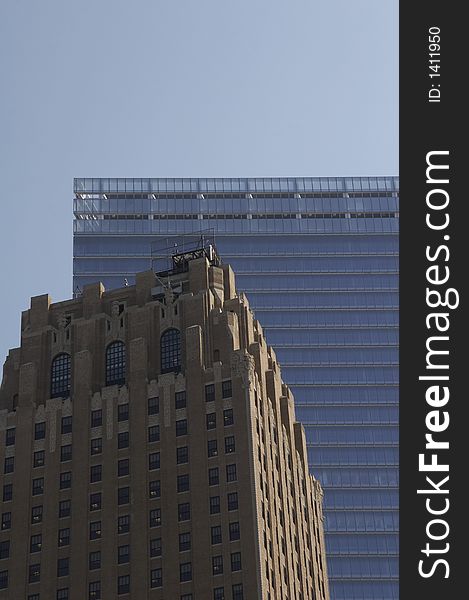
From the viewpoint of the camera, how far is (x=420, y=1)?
6350 cm

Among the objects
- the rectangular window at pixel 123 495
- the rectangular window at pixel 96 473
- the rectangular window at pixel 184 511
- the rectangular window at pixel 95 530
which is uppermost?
the rectangular window at pixel 96 473

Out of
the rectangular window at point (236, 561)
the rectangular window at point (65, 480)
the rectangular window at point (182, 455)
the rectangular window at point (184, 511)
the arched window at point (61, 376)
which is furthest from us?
the arched window at point (61, 376)

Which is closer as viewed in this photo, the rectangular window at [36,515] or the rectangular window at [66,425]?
the rectangular window at [36,515]

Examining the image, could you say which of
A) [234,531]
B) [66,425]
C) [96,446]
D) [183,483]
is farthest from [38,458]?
[234,531]

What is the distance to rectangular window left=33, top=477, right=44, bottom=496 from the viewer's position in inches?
5399

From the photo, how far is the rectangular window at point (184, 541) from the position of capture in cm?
12681

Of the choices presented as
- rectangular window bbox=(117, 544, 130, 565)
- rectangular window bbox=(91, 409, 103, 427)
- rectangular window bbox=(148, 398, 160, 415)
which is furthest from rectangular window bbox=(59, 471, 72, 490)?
rectangular window bbox=(148, 398, 160, 415)

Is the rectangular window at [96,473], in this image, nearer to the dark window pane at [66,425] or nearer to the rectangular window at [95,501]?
the rectangular window at [95,501]

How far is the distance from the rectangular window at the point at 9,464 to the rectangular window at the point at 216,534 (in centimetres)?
2578

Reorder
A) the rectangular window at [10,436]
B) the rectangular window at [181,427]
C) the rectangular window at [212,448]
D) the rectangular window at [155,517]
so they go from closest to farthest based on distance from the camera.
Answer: the rectangular window at [155,517], the rectangular window at [212,448], the rectangular window at [181,427], the rectangular window at [10,436]

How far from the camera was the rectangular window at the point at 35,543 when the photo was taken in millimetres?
132625

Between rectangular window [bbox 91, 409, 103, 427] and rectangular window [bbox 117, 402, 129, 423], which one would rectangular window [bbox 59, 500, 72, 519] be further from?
rectangular window [bbox 117, 402, 129, 423]

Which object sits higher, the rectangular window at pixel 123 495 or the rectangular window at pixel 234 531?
the rectangular window at pixel 123 495

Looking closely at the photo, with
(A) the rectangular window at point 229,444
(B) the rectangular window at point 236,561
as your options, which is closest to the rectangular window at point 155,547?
(B) the rectangular window at point 236,561
